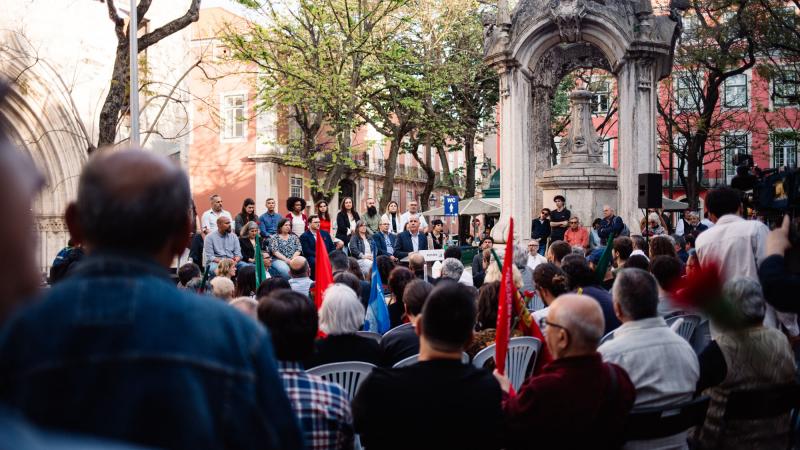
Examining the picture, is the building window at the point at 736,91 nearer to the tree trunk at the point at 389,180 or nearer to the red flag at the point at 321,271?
the tree trunk at the point at 389,180

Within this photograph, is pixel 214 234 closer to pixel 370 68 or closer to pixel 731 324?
pixel 731 324

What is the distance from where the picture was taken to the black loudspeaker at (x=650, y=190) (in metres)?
12.5

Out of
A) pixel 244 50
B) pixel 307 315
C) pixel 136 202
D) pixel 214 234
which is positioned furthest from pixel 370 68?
pixel 136 202

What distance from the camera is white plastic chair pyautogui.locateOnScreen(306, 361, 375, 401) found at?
4.91m

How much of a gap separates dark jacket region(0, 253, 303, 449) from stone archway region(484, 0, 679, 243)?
15195 millimetres

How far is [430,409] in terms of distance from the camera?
11.3 ft

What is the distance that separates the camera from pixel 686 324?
21.1ft

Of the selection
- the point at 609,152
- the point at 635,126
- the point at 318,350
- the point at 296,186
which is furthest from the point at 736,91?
the point at 318,350

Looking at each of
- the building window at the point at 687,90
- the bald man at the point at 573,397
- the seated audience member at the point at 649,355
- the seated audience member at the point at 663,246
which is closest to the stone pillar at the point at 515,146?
the seated audience member at the point at 663,246

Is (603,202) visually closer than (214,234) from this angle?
No

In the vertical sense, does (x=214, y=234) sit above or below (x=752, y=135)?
below

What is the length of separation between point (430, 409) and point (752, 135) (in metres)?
46.6

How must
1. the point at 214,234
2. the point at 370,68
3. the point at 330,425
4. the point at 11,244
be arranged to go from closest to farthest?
1. the point at 11,244
2. the point at 330,425
3. the point at 214,234
4. the point at 370,68

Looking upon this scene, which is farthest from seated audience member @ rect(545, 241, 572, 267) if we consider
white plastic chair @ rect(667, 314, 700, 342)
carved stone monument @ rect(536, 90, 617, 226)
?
carved stone monument @ rect(536, 90, 617, 226)
